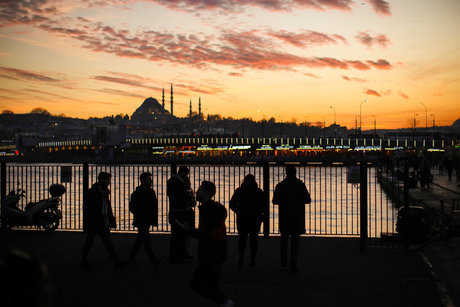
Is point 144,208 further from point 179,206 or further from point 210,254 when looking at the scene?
point 210,254

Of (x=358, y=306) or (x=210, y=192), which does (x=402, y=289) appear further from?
(x=210, y=192)

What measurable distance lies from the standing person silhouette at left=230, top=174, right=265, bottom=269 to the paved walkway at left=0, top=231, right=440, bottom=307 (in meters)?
0.54

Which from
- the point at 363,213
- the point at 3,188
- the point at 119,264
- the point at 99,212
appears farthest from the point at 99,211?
the point at 363,213

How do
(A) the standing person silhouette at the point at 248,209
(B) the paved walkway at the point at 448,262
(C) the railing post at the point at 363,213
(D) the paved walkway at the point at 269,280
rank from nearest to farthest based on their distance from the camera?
1. (D) the paved walkway at the point at 269,280
2. (B) the paved walkway at the point at 448,262
3. (A) the standing person silhouette at the point at 248,209
4. (C) the railing post at the point at 363,213

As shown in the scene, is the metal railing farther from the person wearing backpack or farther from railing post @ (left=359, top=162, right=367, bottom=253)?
the person wearing backpack

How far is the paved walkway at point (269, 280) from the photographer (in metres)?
6.52

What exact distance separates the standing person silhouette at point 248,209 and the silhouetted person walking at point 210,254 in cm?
259

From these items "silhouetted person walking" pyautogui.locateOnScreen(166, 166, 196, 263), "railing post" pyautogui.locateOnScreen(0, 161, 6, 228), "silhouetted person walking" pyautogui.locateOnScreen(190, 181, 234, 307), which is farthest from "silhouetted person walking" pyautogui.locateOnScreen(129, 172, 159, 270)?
"railing post" pyautogui.locateOnScreen(0, 161, 6, 228)

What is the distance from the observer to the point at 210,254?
5.25 metres

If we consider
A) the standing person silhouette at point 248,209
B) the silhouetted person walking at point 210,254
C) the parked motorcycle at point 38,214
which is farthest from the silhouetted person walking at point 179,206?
the parked motorcycle at point 38,214

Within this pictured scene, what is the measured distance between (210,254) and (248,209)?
2.89m

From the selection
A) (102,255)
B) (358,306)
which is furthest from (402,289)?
(102,255)

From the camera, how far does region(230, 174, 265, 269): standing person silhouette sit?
8.05 metres

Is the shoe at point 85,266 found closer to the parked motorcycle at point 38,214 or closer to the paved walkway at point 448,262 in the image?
the parked motorcycle at point 38,214
